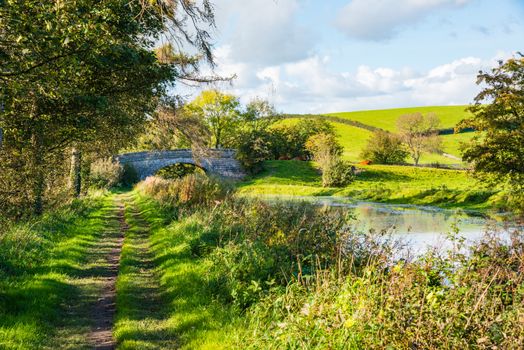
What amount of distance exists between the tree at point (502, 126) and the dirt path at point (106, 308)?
23670 mm

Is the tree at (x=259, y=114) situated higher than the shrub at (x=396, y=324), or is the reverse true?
the tree at (x=259, y=114)

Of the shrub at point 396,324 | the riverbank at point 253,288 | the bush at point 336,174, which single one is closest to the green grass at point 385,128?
the bush at point 336,174

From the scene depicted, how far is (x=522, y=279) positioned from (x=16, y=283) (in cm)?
867

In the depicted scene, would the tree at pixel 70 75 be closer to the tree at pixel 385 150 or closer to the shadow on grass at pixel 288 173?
the shadow on grass at pixel 288 173

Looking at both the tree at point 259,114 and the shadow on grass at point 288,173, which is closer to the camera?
the shadow on grass at point 288,173

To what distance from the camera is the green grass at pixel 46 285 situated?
6832mm

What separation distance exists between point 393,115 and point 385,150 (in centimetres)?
4947

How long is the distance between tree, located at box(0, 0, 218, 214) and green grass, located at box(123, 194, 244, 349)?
4045mm

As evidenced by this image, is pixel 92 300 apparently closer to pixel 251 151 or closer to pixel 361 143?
pixel 251 151

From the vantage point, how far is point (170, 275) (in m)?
9.84

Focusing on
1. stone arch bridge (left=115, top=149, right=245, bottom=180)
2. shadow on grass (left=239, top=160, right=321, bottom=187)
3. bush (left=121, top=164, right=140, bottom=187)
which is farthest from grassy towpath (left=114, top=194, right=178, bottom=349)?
shadow on grass (left=239, top=160, right=321, bottom=187)

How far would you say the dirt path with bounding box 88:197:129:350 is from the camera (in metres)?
7.00

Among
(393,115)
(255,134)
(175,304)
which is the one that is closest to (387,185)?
(255,134)

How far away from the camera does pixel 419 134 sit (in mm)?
80500
